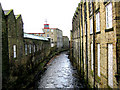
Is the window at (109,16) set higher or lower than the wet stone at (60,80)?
higher

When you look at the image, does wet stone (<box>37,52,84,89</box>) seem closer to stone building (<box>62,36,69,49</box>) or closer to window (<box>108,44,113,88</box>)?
window (<box>108,44,113,88</box>)

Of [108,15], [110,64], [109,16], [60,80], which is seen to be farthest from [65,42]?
[110,64]

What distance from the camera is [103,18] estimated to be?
686 centimetres

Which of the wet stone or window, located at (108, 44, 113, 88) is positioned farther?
the wet stone

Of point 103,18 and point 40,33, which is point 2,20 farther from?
→ point 40,33

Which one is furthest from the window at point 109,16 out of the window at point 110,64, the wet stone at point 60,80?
the wet stone at point 60,80

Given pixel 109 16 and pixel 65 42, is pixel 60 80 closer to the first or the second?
pixel 109 16

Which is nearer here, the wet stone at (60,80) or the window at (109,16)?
the window at (109,16)

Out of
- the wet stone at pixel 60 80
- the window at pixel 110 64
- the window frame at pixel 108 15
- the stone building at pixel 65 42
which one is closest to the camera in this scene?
the window at pixel 110 64

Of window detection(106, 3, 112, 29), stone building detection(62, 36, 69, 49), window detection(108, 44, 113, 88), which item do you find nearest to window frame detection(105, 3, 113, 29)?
window detection(106, 3, 112, 29)

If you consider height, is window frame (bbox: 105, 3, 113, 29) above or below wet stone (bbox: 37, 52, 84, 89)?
above

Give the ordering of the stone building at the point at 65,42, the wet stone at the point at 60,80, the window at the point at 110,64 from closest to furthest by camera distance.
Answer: the window at the point at 110,64 → the wet stone at the point at 60,80 → the stone building at the point at 65,42

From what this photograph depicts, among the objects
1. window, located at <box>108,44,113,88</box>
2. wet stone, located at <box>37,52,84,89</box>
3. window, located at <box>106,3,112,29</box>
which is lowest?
wet stone, located at <box>37,52,84,89</box>

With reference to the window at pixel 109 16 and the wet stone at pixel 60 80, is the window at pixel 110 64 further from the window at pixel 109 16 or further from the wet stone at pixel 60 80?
the wet stone at pixel 60 80
